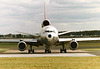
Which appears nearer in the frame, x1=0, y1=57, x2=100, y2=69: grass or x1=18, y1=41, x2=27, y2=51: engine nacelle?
x1=0, y1=57, x2=100, y2=69: grass

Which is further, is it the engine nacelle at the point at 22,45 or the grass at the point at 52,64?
the engine nacelle at the point at 22,45

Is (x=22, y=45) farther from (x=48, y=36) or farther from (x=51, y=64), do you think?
(x=51, y=64)

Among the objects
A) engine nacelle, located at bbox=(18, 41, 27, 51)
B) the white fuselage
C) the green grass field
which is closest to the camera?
the green grass field

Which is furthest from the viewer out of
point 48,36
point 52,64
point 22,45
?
point 22,45

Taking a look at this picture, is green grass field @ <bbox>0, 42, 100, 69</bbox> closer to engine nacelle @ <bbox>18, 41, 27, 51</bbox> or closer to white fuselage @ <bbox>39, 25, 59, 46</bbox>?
white fuselage @ <bbox>39, 25, 59, 46</bbox>

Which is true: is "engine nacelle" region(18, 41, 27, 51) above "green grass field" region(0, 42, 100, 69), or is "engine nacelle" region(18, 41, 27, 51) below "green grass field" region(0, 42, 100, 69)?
above

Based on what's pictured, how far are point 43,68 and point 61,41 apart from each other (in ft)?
64.0

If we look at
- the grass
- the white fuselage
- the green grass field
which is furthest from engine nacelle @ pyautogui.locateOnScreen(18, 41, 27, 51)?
the grass

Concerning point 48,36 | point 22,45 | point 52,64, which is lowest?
point 52,64

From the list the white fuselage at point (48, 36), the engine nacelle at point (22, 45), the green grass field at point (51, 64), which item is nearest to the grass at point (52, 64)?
the green grass field at point (51, 64)

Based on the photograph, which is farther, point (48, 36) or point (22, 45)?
point (22, 45)

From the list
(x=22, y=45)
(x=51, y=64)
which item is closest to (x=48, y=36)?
(x=22, y=45)

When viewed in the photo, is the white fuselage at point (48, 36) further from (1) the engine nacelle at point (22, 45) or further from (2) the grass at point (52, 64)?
(2) the grass at point (52, 64)

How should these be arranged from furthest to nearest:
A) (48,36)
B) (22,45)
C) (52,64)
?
1. (22,45)
2. (48,36)
3. (52,64)
